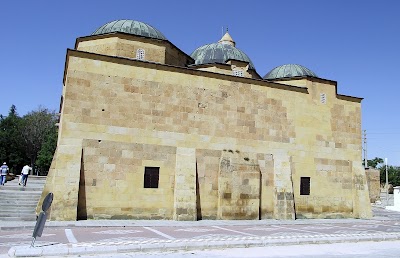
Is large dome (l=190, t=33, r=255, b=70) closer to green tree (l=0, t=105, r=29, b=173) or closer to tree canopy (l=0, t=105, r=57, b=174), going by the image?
tree canopy (l=0, t=105, r=57, b=174)

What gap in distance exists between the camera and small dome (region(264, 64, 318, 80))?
18000 millimetres

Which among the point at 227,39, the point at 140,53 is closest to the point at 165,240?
the point at 140,53

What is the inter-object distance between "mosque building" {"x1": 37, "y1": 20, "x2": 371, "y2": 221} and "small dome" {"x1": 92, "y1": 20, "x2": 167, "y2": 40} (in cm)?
7

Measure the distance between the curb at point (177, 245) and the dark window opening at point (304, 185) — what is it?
226 inches

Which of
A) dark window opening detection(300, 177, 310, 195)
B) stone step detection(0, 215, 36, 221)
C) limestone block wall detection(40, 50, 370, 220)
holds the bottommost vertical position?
stone step detection(0, 215, 36, 221)

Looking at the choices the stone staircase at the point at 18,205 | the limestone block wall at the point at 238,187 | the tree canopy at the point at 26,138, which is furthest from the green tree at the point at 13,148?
the limestone block wall at the point at 238,187

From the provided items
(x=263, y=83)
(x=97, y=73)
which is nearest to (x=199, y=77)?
(x=263, y=83)

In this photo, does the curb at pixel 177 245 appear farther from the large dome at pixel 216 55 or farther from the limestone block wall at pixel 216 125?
the large dome at pixel 216 55

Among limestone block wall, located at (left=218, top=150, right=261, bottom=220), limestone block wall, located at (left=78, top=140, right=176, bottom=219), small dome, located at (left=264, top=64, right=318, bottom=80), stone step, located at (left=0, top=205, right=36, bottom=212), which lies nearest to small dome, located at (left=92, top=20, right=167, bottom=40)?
limestone block wall, located at (left=78, top=140, right=176, bottom=219)

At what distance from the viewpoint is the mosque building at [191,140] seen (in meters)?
12.5

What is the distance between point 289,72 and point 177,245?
1325cm

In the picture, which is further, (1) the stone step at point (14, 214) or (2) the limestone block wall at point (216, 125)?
(2) the limestone block wall at point (216, 125)

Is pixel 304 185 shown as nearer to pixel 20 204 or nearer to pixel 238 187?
pixel 238 187

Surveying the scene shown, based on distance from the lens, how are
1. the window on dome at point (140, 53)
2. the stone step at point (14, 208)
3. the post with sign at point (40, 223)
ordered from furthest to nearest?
the window on dome at point (140, 53)
the stone step at point (14, 208)
the post with sign at point (40, 223)
